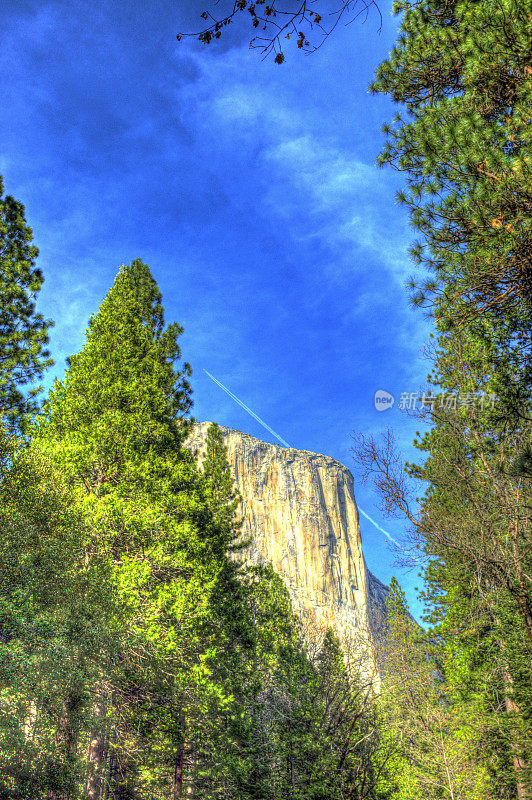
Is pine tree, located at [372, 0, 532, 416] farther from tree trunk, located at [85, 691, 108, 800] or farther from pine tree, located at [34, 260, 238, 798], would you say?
tree trunk, located at [85, 691, 108, 800]

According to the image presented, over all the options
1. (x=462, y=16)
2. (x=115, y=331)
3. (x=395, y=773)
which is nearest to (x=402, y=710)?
(x=395, y=773)

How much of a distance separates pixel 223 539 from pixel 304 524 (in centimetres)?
8477

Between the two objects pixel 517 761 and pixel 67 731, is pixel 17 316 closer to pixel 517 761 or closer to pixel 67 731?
pixel 67 731

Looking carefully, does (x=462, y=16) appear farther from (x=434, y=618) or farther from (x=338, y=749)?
(x=434, y=618)

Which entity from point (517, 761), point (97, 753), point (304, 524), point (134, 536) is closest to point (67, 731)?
point (97, 753)

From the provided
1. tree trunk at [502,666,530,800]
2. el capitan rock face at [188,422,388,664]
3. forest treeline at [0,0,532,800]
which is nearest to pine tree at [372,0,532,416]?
forest treeline at [0,0,532,800]

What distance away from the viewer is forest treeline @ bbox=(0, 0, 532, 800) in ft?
20.0

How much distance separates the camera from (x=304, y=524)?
326ft

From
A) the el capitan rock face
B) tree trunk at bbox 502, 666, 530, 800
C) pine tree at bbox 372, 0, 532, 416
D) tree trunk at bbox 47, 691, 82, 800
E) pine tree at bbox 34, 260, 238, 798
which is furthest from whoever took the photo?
the el capitan rock face

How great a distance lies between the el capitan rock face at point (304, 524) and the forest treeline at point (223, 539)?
77469 millimetres

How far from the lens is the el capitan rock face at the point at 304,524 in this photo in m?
93.5

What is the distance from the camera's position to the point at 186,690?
33.0ft

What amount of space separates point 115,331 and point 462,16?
10.6 m

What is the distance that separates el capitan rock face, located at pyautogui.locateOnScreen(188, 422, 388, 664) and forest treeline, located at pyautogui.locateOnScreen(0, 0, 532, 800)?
77469mm
